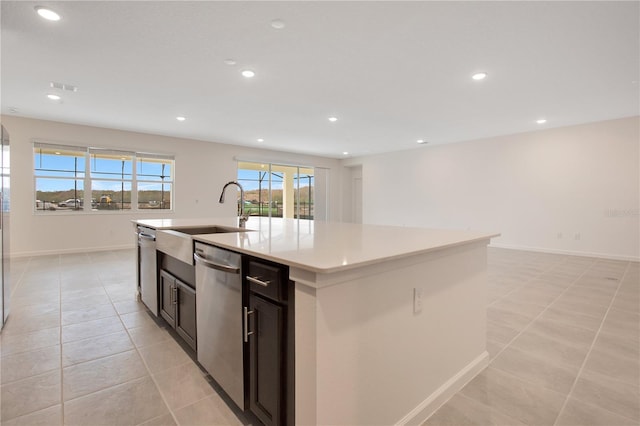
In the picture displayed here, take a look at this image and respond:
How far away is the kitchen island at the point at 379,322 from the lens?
107 centimetres

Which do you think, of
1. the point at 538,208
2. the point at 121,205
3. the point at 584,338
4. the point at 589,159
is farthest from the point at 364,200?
the point at 584,338

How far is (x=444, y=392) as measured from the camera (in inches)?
63.4

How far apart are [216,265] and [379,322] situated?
2.74ft

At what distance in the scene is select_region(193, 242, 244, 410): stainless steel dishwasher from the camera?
4.71ft

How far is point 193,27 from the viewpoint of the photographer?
8.61 ft

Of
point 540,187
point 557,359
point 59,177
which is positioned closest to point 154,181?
point 59,177

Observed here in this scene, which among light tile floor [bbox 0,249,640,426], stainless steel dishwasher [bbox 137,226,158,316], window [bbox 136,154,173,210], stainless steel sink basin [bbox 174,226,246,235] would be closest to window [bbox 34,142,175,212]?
window [bbox 136,154,173,210]

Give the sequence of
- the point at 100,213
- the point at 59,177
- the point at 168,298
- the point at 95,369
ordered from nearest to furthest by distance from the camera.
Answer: the point at 95,369 → the point at 168,298 → the point at 59,177 → the point at 100,213

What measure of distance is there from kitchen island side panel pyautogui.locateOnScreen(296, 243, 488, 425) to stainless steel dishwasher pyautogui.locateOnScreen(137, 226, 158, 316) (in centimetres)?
193

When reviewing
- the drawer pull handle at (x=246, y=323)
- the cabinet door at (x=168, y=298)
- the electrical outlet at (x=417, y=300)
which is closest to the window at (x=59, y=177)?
the cabinet door at (x=168, y=298)

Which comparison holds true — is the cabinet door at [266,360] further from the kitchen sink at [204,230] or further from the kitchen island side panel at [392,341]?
the kitchen sink at [204,230]

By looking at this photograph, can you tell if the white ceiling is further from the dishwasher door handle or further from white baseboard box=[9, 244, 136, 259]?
white baseboard box=[9, 244, 136, 259]

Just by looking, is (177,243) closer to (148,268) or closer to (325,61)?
(148,268)

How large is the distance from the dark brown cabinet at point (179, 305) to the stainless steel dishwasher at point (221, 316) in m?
0.16
